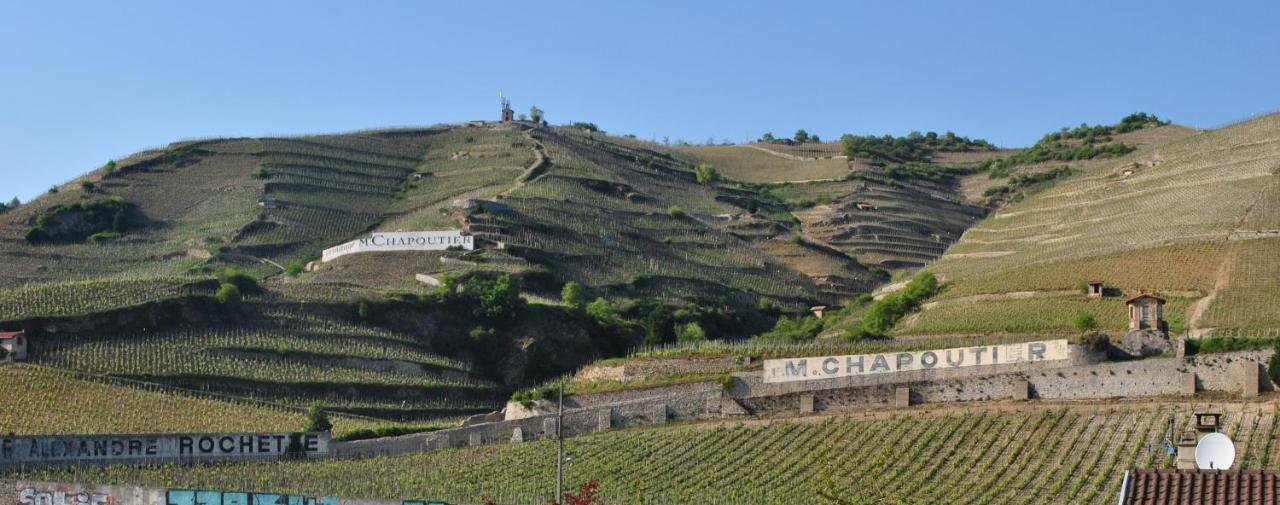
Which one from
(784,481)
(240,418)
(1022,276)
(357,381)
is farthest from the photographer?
(1022,276)

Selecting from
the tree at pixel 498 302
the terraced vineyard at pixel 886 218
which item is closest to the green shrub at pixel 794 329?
the tree at pixel 498 302

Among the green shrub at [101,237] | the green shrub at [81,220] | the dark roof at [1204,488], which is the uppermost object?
the green shrub at [81,220]

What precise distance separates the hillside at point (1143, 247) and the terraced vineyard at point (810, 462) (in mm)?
12889

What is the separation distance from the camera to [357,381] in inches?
3339

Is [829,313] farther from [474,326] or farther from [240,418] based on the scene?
[240,418]

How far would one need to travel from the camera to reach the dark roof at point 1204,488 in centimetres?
2834

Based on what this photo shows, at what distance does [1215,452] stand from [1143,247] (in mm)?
63097

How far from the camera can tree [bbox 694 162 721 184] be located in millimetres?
154500

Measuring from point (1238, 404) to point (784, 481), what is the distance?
46.5 feet

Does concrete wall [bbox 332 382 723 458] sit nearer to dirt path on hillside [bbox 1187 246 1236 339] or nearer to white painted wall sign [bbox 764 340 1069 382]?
white painted wall sign [bbox 764 340 1069 382]

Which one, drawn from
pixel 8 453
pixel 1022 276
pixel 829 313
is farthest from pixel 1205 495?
pixel 829 313

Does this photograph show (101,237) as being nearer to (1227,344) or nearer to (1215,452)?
(1227,344)

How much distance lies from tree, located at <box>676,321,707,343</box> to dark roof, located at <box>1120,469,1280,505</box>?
64836mm

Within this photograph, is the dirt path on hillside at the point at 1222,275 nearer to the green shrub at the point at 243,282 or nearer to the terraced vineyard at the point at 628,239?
the terraced vineyard at the point at 628,239
